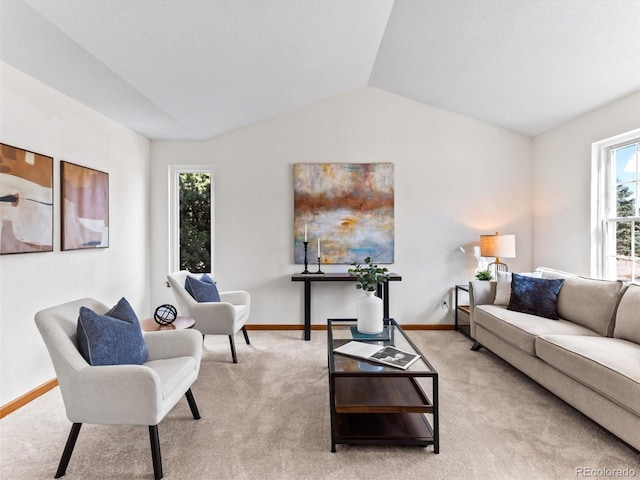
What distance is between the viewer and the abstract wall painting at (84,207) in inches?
112

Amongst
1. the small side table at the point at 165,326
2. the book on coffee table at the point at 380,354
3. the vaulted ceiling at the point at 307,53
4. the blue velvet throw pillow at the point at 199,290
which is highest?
the vaulted ceiling at the point at 307,53

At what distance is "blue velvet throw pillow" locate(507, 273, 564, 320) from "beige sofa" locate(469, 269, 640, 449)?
0.07 m

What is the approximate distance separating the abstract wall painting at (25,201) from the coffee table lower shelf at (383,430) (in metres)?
2.37

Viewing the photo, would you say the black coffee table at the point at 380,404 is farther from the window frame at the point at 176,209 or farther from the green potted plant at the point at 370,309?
the window frame at the point at 176,209

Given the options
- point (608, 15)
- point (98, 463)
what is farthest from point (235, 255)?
point (608, 15)

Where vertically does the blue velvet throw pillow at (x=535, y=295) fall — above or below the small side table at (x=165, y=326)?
above

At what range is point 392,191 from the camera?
169 inches

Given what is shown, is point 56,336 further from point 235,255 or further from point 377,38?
point 377,38

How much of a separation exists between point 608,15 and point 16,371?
4539 mm

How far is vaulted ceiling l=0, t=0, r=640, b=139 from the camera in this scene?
2.13 metres

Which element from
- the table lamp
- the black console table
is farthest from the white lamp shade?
the black console table

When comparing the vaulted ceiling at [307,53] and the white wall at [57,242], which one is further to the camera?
the white wall at [57,242]

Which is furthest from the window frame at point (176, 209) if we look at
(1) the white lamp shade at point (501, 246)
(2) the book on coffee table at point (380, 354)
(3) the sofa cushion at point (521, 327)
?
(1) the white lamp shade at point (501, 246)

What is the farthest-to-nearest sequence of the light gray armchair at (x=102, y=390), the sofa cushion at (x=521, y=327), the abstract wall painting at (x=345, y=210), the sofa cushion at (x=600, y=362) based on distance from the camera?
1. the abstract wall painting at (x=345, y=210)
2. the sofa cushion at (x=521, y=327)
3. the sofa cushion at (x=600, y=362)
4. the light gray armchair at (x=102, y=390)
